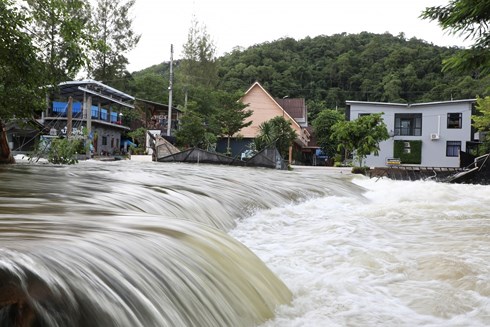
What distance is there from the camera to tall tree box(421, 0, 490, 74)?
960 centimetres

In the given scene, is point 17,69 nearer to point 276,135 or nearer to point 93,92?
point 93,92

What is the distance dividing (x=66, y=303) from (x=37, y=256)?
384 mm

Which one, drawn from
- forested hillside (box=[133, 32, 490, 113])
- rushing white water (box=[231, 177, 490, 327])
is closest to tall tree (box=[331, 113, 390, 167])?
rushing white water (box=[231, 177, 490, 327])

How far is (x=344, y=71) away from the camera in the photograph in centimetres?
5612

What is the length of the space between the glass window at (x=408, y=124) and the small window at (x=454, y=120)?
2.17 meters

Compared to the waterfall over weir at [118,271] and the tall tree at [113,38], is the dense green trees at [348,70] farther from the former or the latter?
the waterfall over weir at [118,271]

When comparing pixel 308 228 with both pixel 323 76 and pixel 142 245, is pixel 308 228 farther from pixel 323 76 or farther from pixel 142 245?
pixel 323 76

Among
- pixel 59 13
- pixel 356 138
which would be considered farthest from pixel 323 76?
pixel 59 13

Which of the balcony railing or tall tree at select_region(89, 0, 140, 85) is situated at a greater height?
tall tree at select_region(89, 0, 140, 85)

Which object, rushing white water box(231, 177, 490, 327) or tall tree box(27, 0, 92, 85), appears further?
tall tree box(27, 0, 92, 85)

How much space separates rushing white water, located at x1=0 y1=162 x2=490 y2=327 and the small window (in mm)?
32021

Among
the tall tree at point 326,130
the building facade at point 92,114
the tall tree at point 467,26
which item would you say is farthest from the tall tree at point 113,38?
the tall tree at point 467,26

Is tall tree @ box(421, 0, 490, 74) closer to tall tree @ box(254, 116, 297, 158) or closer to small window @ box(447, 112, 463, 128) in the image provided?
tall tree @ box(254, 116, 297, 158)

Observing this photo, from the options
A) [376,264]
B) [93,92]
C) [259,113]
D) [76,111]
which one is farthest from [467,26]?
[259,113]
